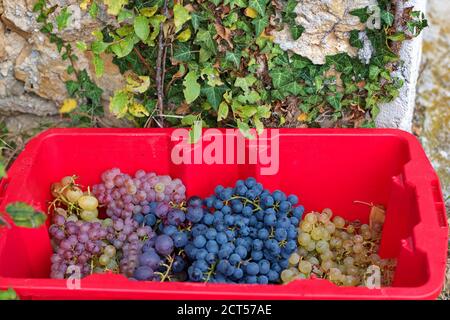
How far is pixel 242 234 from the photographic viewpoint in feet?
5.74

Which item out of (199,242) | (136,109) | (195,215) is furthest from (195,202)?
(136,109)

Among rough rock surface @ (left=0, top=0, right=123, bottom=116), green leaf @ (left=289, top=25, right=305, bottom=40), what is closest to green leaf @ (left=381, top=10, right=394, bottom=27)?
green leaf @ (left=289, top=25, right=305, bottom=40)

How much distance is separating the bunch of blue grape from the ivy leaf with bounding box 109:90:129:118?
1.19ft

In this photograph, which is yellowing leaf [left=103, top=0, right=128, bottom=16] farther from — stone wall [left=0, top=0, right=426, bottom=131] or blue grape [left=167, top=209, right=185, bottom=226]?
blue grape [left=167, top=209, right=185, bottom=226]

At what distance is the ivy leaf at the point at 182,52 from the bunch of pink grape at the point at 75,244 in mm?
529

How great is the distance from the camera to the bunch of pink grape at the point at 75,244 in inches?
67.8

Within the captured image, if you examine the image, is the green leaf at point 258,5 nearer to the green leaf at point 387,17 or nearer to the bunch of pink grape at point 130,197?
the green leaf at point 387,17

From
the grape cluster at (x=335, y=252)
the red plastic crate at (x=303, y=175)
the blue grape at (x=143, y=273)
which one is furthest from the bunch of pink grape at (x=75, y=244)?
the grape cluster at (x=335, y=252)

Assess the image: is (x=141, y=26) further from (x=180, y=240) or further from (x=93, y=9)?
(x=180, y=240)

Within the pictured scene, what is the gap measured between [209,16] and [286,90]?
1.06ft

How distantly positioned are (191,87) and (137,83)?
17 centimetres

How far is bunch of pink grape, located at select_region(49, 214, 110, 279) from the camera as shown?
1.72 metres

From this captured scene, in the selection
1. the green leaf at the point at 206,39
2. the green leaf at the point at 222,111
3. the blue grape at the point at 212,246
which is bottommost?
the blue grape at the point at 212,246
